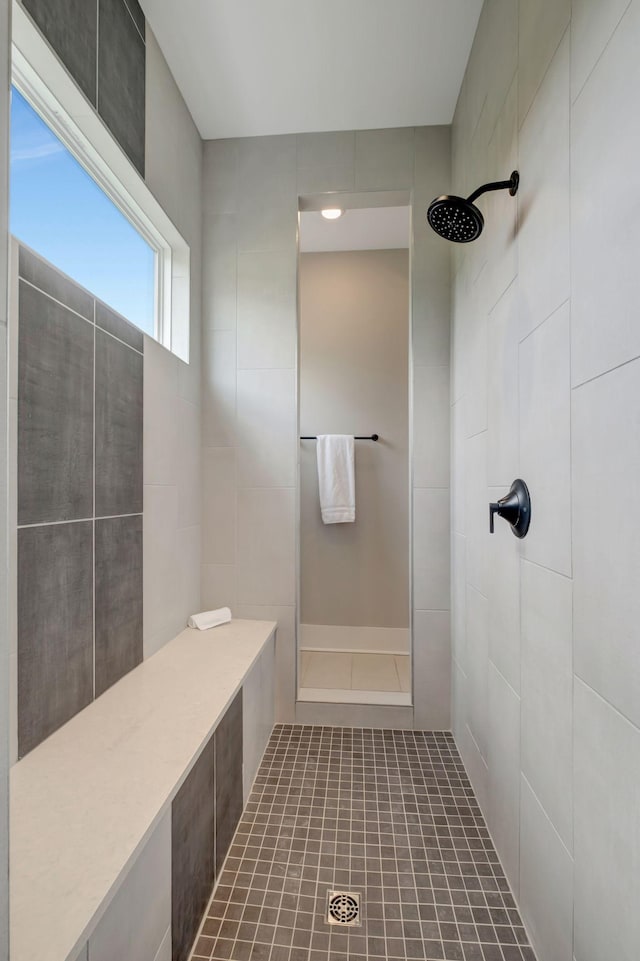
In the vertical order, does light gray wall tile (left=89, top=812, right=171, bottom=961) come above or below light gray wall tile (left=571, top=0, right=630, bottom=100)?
below

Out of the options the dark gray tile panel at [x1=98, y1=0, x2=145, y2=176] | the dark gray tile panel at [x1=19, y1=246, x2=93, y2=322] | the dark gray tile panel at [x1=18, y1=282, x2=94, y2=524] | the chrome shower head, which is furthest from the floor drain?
the dark gray tile panel at [x1=98, y1=0, x2=145, y2=176]

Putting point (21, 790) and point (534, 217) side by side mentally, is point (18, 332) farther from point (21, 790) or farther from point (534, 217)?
point (534, 217)

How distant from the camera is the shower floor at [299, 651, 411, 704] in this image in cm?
224

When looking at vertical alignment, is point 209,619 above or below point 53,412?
below

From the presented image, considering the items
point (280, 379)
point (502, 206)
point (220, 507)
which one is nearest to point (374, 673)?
point (220, 507)

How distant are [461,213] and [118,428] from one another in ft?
3.63

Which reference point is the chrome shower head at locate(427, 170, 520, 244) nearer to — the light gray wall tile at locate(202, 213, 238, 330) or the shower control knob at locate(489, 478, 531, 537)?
the shower control knob at locate(489, 478, 531, 537)

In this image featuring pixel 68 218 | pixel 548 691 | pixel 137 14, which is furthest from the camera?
pixel 137 14

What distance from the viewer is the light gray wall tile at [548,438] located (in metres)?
0.98

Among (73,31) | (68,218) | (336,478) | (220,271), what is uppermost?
(73,31)

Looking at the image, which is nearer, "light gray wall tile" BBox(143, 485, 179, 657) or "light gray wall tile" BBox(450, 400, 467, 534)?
"light gray wall tile" BBox(143, 485, 179, 657)

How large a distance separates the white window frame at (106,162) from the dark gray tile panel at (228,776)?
140 centimetres

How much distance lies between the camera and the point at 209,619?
2090 millimetres

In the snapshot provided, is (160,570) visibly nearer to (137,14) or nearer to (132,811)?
(132,811)
